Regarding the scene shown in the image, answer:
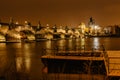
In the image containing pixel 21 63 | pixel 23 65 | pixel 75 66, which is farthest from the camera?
pixel 21 63

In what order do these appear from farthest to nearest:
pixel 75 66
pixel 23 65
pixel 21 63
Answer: pixel 21 63
pixel 23 65
pixel 75 66

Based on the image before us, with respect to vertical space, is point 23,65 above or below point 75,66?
below

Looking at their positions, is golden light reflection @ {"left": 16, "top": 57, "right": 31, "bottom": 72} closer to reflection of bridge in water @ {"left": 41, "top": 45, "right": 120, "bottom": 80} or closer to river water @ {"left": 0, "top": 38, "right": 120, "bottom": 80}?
river water @ {"left": 0, "top": 38, "right": 120, "bottom": 80}

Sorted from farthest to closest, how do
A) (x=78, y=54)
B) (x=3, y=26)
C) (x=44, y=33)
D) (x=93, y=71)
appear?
1. (x=44, y=33)
2. (x=3, y=26)
3. (x=78, y=54)
4. (x=93, y=71)

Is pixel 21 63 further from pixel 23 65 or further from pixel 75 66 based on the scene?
pixel 75 66

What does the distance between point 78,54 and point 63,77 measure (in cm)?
541

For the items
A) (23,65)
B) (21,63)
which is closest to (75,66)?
(23,65)

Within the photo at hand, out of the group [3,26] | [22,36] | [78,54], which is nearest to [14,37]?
[22,36]

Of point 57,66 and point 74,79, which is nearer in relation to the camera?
point 74,79

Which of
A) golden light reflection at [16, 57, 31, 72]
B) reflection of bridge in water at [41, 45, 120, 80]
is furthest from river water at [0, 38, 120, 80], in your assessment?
reflection of bridge in water at [41, 45, 120, 80]

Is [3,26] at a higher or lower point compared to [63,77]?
higher

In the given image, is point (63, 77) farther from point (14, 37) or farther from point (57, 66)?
point (14, 37)

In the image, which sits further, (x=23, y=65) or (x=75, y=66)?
(x=23, y=65)

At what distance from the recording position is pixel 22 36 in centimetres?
13662
